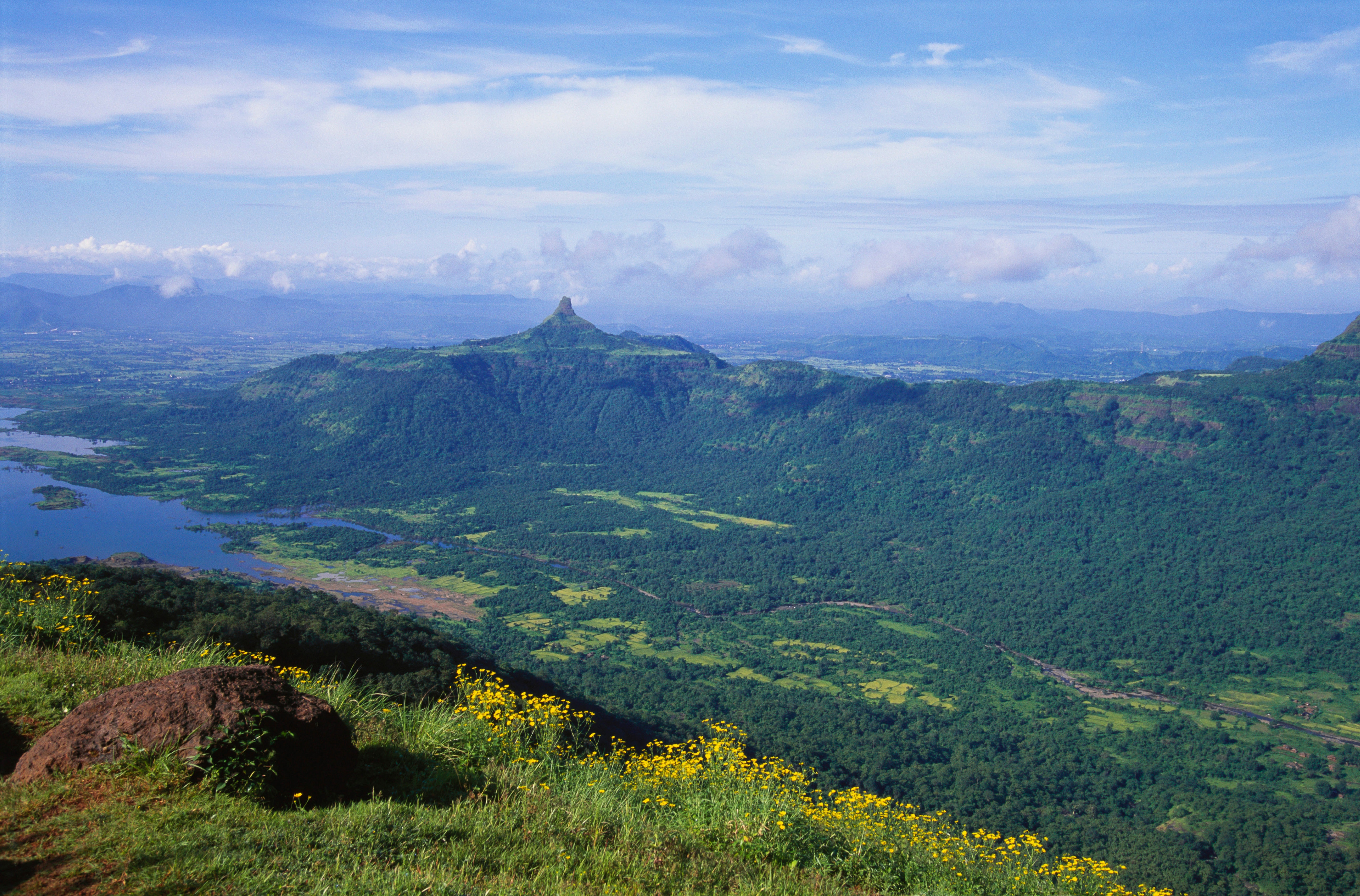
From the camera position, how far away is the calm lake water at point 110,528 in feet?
294

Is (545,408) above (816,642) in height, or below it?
above

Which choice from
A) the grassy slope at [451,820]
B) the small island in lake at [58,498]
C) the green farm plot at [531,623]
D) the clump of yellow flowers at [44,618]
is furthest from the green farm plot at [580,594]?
the small island in lake at [58,498]

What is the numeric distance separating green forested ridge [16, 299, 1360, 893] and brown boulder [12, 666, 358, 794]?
43562 millimetres

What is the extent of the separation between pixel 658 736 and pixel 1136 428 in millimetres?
113553

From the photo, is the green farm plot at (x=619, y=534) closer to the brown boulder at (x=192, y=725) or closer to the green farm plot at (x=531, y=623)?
the green farm plot at (x=531, y=623)

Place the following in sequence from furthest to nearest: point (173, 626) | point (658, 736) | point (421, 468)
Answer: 1. point (421, 468)
2. point (658, 736)
3. point (173, 626)

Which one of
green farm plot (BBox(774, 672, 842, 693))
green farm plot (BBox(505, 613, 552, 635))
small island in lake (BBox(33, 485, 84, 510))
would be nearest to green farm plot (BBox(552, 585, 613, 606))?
green farm plot (BBox(505, 613, 552, 635))

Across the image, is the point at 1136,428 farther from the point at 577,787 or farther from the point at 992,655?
the point at 577,787

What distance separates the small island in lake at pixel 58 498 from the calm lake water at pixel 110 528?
2.31ft

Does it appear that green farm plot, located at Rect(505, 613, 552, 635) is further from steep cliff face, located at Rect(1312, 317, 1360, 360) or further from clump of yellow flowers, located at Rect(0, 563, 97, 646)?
steep cliff face, located at Rect(1312, 317, 1360, 360)

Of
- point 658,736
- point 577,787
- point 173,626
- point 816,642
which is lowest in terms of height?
point 816,642

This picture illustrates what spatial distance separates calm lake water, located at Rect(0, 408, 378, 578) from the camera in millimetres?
89562

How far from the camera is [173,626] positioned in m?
25.0

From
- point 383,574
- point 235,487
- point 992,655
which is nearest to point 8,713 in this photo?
point 992,655
